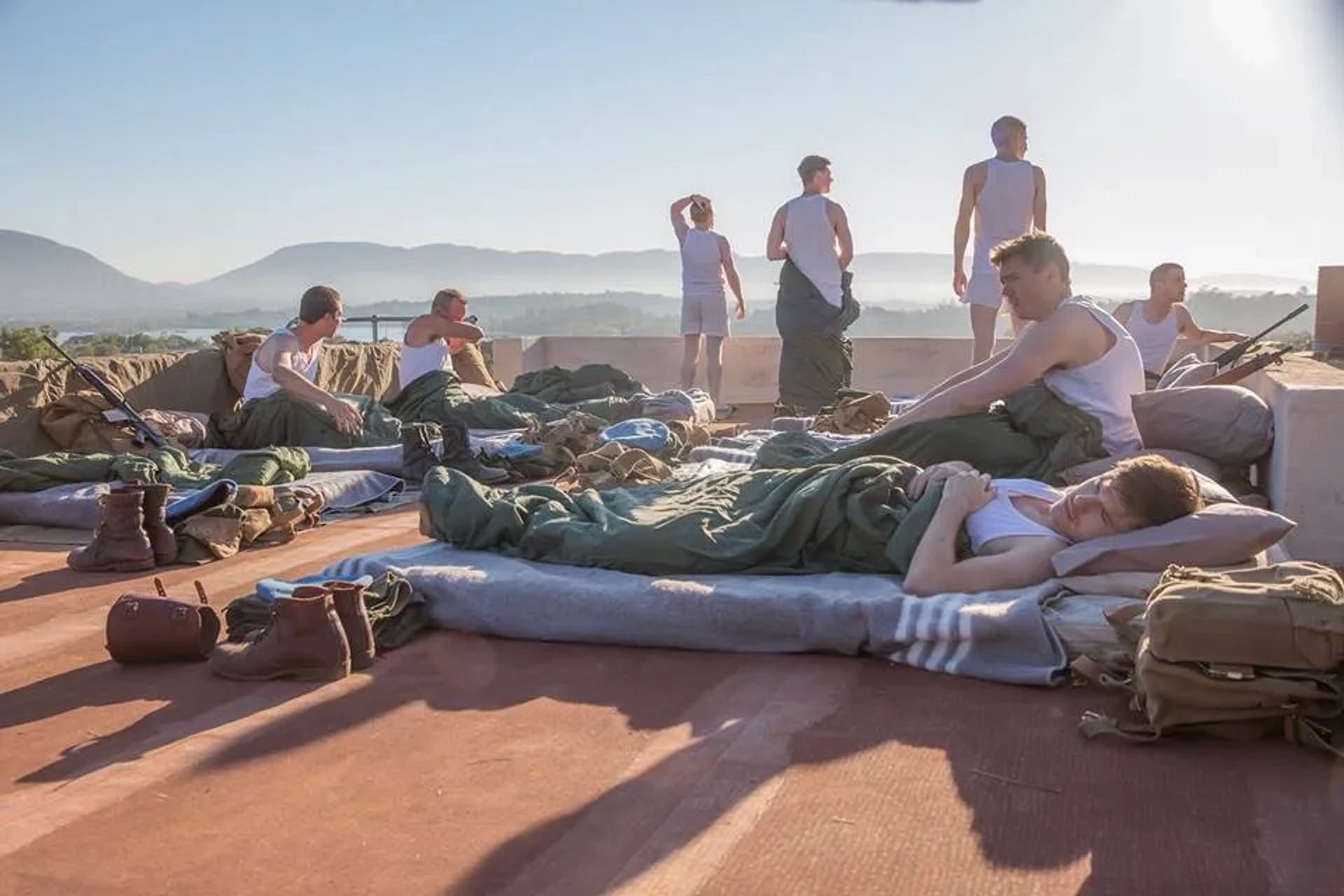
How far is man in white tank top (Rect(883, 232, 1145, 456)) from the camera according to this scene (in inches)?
148

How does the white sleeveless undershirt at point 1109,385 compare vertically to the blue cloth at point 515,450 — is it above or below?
above

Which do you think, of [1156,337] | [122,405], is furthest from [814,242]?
[122,405]

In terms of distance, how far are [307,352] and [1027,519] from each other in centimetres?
431

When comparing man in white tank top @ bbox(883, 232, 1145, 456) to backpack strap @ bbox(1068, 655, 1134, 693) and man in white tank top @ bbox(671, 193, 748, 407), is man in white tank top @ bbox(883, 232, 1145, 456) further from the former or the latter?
man in white tank top @ bbox(671, 193, 748, 407)

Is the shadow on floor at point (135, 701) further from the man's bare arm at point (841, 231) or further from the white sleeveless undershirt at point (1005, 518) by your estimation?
the man's bare arm at point (841, 231)

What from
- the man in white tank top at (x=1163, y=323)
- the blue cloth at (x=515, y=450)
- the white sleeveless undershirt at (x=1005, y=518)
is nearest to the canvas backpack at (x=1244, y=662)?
the white sleeveless undershirt at (x=1005, y=518)

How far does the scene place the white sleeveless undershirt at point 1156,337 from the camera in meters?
6.42

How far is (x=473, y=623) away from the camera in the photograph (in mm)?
3096

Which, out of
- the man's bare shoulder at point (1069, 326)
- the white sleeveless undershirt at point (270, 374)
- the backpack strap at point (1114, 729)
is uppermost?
the man's bare shoulder at point (1069, 326)

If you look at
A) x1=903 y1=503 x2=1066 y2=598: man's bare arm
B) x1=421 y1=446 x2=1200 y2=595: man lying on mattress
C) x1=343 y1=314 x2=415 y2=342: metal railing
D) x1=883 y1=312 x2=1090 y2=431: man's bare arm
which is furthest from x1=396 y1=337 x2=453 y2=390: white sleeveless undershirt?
x1=903 y1=503 x2=1066 y2=598: man's bare arm

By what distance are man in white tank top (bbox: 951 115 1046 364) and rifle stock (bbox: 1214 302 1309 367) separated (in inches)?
50.7

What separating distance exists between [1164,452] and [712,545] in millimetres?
1991

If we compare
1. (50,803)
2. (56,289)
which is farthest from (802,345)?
(56,289)

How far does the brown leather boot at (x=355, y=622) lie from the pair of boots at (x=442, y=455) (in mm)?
2813
